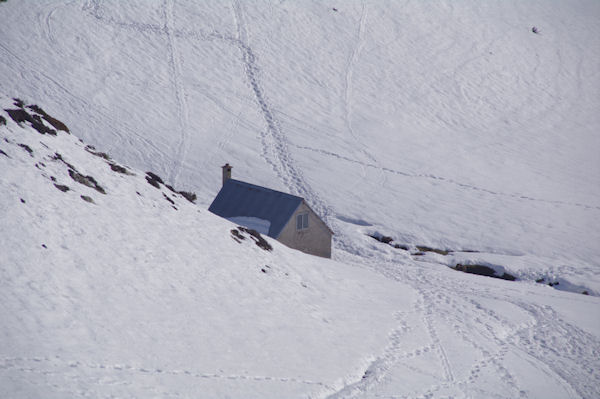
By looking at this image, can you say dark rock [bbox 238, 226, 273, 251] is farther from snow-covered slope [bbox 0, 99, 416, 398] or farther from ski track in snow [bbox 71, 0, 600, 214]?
ski track in snow [bbox 71, 0, 600, 214]

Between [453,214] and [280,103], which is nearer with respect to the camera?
[453,214]

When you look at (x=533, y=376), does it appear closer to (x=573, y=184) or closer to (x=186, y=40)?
(x=573, y=184)

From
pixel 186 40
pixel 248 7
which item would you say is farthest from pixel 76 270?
pixel 248 7

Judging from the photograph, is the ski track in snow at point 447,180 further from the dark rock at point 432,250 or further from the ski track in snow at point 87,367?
the ski track in snow at point 87,367

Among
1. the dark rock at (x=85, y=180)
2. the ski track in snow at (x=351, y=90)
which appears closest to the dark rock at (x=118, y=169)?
the dark rock at (x=85, y=180)

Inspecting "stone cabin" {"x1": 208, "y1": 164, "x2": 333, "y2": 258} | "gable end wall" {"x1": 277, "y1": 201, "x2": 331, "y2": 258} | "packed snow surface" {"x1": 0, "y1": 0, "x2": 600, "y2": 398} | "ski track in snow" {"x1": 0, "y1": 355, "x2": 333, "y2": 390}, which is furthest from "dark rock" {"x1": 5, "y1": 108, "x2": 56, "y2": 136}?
"ski track in snow" {"x1": 0, "y1": 355, "x2": 333, "y2": 390}

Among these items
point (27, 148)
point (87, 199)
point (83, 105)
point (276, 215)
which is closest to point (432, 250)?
point (276, 215)
